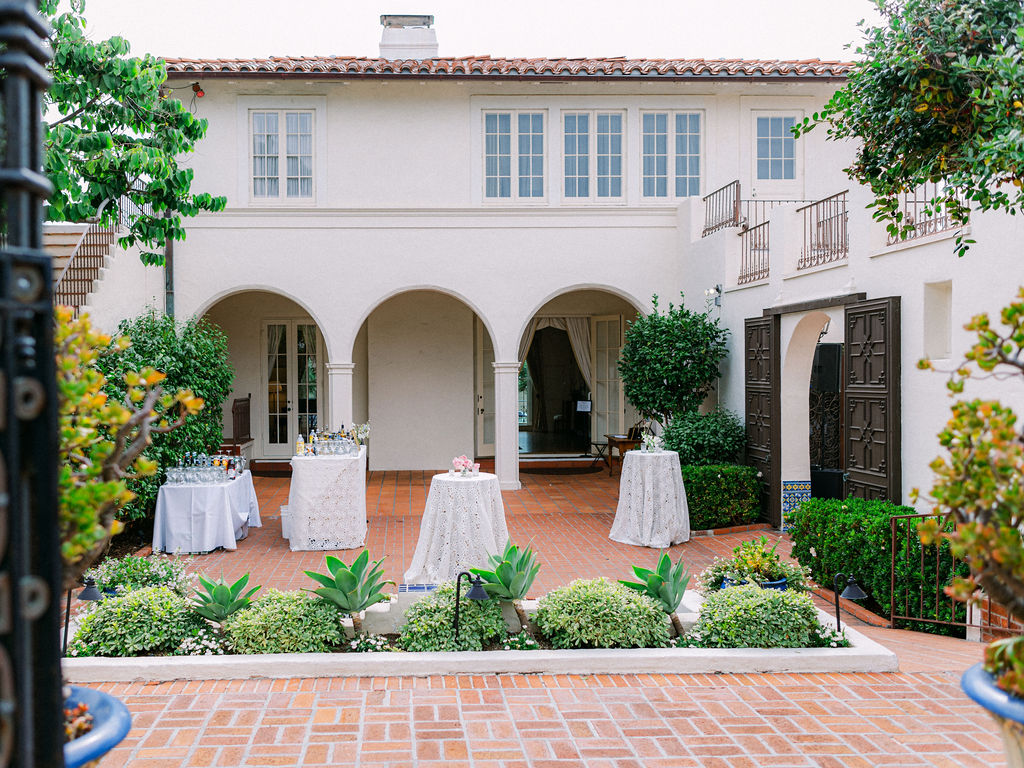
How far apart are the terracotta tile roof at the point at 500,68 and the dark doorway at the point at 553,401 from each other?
532 cm

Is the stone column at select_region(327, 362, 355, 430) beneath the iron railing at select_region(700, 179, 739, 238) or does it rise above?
beneath

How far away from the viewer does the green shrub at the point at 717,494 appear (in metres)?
10.0

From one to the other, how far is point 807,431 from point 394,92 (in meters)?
8.05

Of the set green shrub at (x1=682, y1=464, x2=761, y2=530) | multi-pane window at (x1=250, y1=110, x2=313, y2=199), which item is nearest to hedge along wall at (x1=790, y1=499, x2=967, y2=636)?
green shrub at (x1=682, y1=464, x2=761, y2=530)

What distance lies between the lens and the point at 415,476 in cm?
1478

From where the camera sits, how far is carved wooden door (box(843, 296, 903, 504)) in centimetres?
752

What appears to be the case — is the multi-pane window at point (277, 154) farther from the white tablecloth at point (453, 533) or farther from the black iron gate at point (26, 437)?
the black iron gate at point (26, 437)

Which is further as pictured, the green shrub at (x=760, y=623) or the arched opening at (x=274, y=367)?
the arched opening at (x=274, y=367)

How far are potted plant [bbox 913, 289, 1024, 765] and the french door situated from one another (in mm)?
14082

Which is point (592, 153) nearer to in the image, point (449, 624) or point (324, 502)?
point (324, 502)

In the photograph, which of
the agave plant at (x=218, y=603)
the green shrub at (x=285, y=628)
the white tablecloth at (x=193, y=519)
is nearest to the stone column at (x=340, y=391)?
the white tablecloth at (x=193, y=519)

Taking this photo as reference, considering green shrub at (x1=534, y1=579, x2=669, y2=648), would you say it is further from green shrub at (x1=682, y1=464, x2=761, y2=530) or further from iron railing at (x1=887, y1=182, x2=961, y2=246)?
green shrub at (x1=682, y1=464, x2=761, y2=530)

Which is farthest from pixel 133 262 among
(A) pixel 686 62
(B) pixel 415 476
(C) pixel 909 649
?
(C) pixel 909 649

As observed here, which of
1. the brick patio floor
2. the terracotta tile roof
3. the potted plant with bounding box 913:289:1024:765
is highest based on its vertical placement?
the terracotta tile roof
